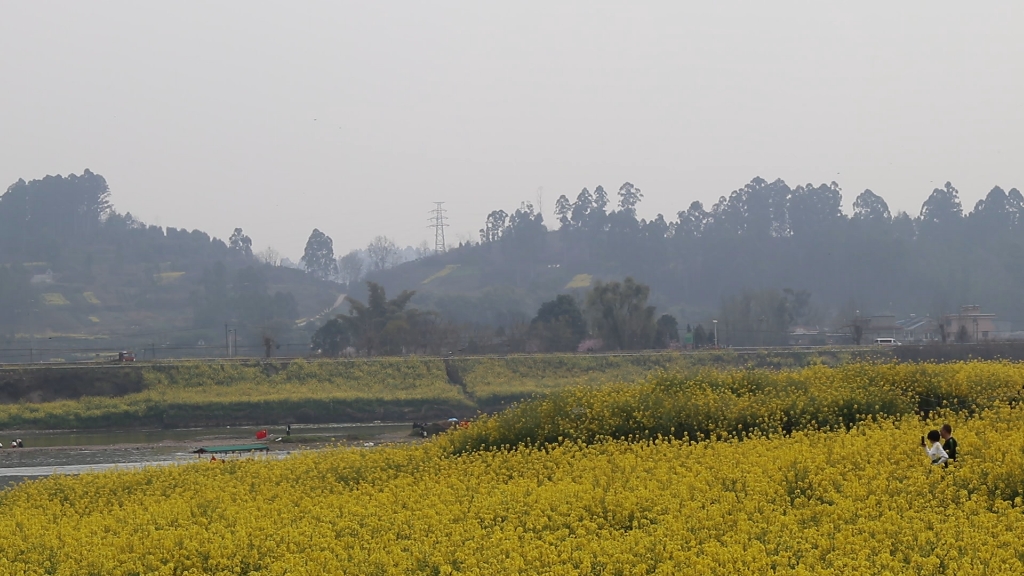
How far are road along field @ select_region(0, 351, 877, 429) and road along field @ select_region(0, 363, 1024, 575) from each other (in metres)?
28.4

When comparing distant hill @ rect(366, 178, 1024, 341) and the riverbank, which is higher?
distant hill @ rect(366, 178, 1024, 341)

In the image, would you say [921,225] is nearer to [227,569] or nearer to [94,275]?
[94,275]

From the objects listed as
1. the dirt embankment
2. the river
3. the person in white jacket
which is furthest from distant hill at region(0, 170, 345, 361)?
the person in white jacket

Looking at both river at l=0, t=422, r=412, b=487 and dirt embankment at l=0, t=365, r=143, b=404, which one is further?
dirt embankment at l=0, t=365, r=143, b=404

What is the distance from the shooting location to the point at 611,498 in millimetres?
13047

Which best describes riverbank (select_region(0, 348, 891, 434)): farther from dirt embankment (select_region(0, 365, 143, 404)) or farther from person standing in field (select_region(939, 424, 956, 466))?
person standing in field (select_region(939, 424, 956, 466))

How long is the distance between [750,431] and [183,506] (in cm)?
1005

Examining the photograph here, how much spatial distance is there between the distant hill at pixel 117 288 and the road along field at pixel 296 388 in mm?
49021

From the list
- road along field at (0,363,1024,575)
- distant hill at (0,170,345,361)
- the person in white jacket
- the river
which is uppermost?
distant hill at (0,170,345,361)

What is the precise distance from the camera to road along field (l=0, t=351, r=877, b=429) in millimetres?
51625

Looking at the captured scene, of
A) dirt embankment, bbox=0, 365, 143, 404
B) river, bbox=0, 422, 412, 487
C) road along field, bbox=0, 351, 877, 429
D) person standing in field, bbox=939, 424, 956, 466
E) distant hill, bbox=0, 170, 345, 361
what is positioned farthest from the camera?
distant hill, bbox=0, 170, 345, 361

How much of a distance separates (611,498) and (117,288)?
6230 inches

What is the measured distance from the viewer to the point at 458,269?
180 meters

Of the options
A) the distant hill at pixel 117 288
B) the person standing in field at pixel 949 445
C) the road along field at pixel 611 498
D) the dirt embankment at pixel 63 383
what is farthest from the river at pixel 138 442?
the distant hill at pixel 117 288
